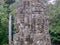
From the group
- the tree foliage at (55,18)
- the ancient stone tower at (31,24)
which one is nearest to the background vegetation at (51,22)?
the tree foliage at (55,18)

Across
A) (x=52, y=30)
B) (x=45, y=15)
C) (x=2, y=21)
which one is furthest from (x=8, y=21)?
(x=45, y=15)

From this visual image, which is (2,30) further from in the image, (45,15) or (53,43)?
(45,15)

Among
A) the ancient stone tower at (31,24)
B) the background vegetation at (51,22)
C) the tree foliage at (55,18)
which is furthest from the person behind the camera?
the tree foliage at (55,18)

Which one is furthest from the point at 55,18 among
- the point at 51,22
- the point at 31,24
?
the point at 31,24

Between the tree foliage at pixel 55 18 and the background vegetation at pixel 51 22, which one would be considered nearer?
the background vegetation at pixel 51 22

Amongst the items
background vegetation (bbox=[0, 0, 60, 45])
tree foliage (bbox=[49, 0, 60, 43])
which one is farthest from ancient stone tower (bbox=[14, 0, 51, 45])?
tree foliage (bbox=[49, 0, 60, 43])

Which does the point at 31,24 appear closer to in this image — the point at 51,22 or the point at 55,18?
the point at 51,22

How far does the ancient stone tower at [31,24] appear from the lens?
11.7 feet

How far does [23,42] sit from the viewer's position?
11.7ft

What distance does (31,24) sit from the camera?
361 centimetres

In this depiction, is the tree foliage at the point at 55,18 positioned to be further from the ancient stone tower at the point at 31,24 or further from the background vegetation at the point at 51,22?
the ancient stone tower at the point at 31,24

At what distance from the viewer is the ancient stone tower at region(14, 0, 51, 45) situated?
141 inches

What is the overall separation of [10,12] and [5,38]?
116 inches

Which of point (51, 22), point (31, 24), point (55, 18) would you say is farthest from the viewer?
point (55, 18)
